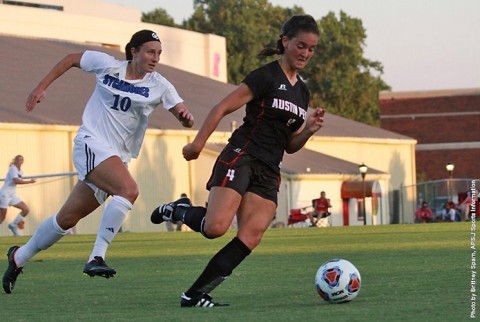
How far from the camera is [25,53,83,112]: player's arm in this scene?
1109cm

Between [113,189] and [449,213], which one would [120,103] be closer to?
[113,189]

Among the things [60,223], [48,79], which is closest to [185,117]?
[48,79]

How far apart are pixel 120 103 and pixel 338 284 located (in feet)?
9.22

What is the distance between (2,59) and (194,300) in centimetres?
4662

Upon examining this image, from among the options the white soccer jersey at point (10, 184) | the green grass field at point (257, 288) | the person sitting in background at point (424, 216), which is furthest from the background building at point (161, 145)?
the green grass field at point (257, 288)

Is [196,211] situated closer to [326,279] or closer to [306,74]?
[326,279]

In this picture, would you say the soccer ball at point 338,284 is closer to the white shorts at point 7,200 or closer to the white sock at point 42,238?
the white sock at point 42,238

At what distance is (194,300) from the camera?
9.38m

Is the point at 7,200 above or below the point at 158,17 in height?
below

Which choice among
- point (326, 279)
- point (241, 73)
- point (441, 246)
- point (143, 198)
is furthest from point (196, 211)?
point (241, 73)

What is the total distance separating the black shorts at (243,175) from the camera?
31.4 ft

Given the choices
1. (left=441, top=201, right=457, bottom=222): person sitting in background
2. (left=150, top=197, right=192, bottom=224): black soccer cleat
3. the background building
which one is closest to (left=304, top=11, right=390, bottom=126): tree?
the background building

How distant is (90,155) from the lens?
11008 mm

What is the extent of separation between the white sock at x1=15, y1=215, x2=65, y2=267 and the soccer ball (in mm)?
2654
